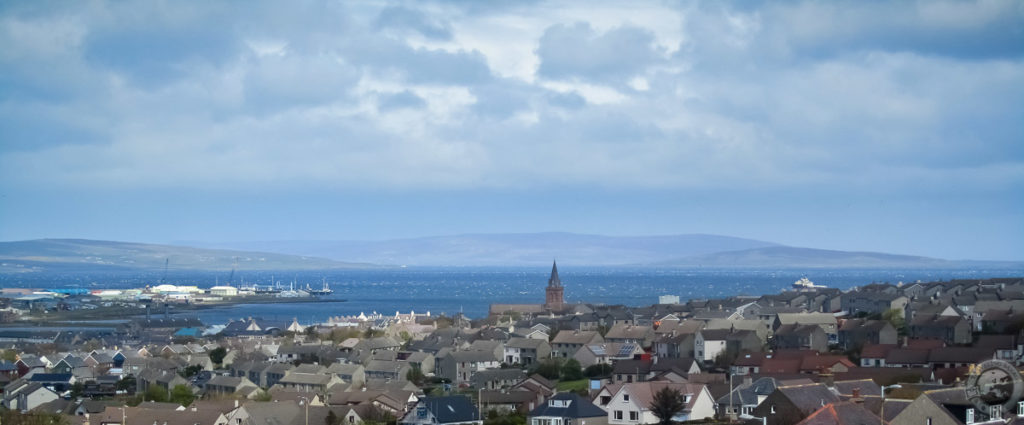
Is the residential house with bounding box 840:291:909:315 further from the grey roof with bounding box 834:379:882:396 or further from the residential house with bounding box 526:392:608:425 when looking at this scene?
the grey roof with bounding box 834:379:882:396

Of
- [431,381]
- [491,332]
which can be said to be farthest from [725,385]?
[491,332]

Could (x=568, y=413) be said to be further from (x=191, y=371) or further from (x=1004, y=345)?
(x=191, y=371)

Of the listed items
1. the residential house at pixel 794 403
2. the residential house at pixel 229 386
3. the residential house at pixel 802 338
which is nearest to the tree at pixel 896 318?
the residential house at pixel 802 338

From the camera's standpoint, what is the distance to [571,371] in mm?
45281

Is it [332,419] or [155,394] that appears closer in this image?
[332,419]

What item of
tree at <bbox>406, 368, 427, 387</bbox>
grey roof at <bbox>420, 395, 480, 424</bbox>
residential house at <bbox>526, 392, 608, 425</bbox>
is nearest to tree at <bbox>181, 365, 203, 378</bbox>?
tree at <bbox>406, 368, 427, 387</bbox>

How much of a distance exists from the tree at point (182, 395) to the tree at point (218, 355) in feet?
37.1

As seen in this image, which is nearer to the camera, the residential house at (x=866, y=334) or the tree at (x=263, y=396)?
the tree at (x=263, y=396)

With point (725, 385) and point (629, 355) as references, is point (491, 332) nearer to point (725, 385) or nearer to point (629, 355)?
point (629, 355)

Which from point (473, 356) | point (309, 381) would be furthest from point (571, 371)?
point (309, 381)

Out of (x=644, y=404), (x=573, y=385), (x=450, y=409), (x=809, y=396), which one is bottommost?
(x=573, y=385)

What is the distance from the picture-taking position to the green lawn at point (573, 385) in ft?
130

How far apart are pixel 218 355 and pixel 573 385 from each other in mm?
20586

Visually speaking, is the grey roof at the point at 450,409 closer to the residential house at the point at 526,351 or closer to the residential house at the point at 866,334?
the residential house at the point at 866,334
